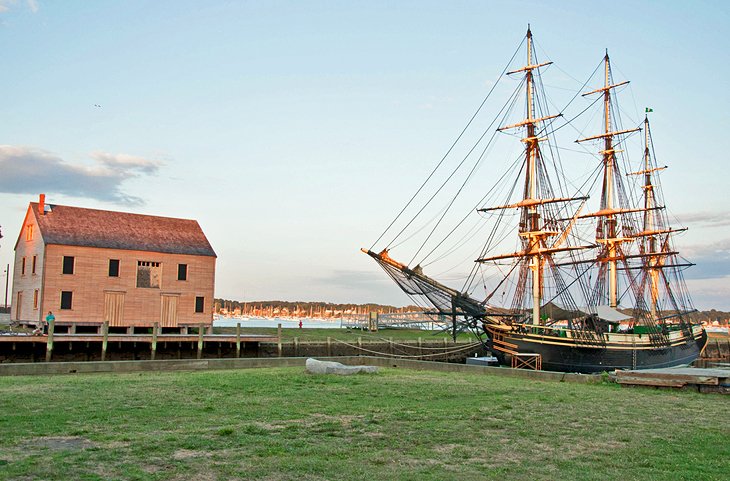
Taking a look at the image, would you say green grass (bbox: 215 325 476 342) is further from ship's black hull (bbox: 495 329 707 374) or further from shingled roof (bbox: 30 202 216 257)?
ship's black hull (bbox: 495 329 707 374)

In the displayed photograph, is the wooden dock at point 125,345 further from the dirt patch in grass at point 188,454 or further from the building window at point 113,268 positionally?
the dirt patch in grass at point 188,454

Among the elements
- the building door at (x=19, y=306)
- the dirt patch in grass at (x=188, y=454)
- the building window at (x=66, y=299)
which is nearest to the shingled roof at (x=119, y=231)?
the building window at (x=66, y=299)

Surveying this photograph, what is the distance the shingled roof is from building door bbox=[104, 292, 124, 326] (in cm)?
314

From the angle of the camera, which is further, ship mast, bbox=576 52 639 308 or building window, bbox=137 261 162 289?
ship mast, bbox=576 52 639 308

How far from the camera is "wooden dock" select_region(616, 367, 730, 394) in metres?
18.4

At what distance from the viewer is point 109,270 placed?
42562 mm

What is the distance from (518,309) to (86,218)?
30578 millimetres

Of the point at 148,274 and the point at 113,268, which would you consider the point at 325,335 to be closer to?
the point at 148,274

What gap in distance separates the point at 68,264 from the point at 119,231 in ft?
14.7

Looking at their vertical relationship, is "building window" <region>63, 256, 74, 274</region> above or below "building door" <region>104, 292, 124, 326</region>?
above

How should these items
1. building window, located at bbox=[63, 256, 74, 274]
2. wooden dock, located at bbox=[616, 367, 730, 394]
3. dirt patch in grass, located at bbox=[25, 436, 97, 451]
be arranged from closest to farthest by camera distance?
dirt patch in grass, located at bbox=[25, 436, 97, 451], wooden dock, located at bbox=[616, 367, 730, 394], building window, located at bbox=[63, 256, 74, 274]

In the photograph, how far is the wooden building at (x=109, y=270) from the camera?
134 feet

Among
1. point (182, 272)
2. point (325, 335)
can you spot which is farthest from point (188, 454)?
point (325, 335)

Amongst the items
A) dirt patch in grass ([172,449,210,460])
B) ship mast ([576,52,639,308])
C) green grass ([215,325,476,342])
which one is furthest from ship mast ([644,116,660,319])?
dirt patch in grass ([172,449,210,460])
